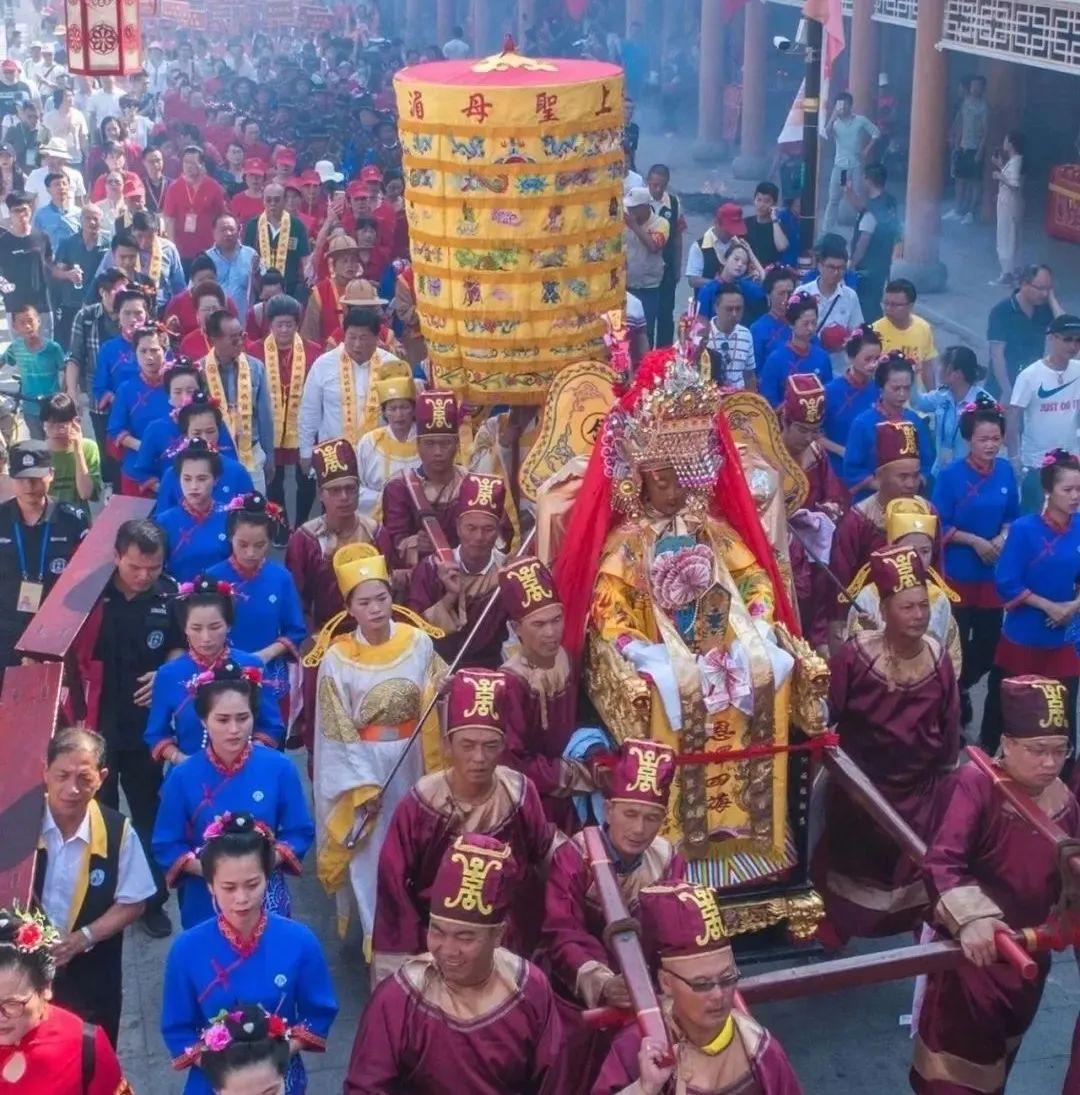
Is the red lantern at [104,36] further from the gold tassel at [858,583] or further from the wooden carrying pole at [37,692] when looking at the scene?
the gold tassel at [858,583]

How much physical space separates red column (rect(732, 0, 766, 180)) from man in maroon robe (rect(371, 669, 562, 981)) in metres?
20.6

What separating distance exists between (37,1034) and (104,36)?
994 cm

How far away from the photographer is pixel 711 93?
1069 inches

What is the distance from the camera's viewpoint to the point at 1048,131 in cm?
2086

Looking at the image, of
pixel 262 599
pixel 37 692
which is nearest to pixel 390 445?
pixel 262 599

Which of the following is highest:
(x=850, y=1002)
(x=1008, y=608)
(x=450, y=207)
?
(x=450, y=207)

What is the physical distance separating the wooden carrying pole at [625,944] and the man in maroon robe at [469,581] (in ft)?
7.51

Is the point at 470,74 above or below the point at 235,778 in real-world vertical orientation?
above

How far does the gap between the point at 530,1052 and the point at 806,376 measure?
15.6 feet

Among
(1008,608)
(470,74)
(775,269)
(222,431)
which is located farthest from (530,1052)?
(775,269)

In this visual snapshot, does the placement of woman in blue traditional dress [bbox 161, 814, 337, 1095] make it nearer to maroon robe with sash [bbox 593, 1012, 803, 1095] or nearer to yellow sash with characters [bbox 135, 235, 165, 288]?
maroon robe with sash [bbox 593, 1012, 803, 1095]

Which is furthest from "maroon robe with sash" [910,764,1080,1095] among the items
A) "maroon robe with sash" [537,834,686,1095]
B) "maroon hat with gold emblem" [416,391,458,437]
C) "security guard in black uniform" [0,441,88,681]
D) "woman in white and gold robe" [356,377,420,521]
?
"woman in white and gold robe" [356,377,420,521]

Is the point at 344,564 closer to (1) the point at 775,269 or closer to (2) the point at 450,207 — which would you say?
(2) the point at 450,207

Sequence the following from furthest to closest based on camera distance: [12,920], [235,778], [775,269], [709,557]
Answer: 1. [775,269]
2. [709,557]
3. [235,778]
4. [12,920]
